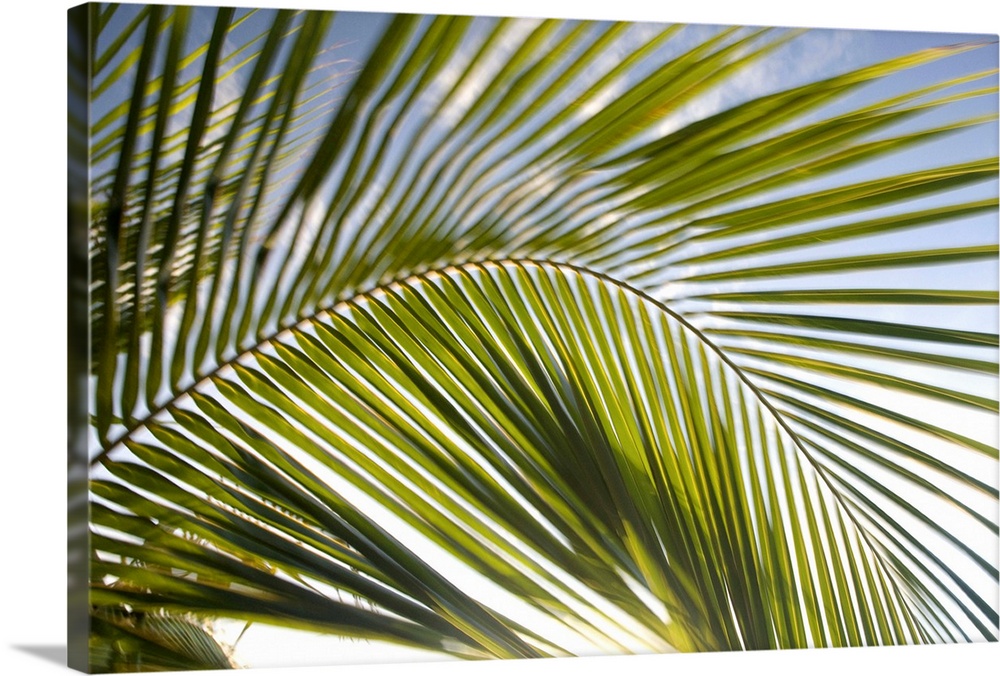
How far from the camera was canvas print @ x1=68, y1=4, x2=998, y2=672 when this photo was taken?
127 inches

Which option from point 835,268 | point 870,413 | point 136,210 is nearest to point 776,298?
point 835,268

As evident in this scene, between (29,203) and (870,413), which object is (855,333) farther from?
(29,203)

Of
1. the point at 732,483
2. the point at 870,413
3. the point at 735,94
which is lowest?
the point at 732,483

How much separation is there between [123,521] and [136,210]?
2.46ft

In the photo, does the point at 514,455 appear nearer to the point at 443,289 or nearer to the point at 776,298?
the point at 443,289

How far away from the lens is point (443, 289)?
3.43 metres

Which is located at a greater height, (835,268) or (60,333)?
(835,268)

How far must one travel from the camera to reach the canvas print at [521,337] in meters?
3.22

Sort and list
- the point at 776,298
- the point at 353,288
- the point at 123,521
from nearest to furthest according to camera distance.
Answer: the point at 123,521 < the point at 353,288 < the point at 776,298

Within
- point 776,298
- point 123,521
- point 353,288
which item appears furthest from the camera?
point 776,298

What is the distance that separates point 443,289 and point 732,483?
95 centimetres

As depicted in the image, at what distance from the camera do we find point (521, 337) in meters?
3.46

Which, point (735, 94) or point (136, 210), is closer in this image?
point (136, 210)

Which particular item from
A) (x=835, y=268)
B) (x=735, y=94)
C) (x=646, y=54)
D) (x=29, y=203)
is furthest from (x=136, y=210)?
(x=835, y=268)
